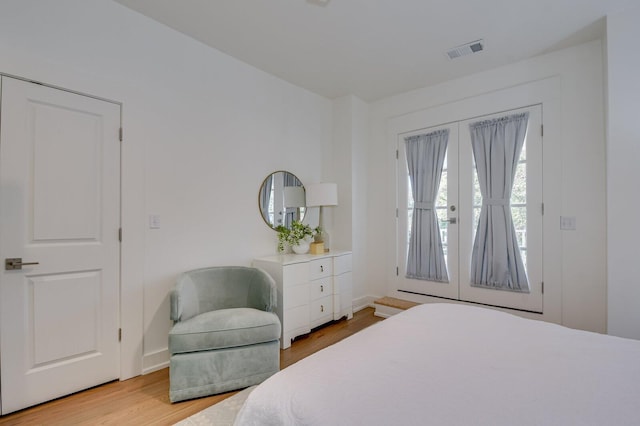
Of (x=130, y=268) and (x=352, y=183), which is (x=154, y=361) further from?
(x=352, y=183)

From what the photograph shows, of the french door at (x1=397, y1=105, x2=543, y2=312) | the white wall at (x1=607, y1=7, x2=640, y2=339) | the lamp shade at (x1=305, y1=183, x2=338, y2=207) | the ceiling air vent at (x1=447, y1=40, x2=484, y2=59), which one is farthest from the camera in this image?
the lamp shade at (x1=305, y1=183, x2=338, y2=207)

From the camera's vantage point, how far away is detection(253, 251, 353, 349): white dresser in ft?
9.38

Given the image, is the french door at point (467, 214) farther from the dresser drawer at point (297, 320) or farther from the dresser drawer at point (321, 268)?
the dresser drawer at point (297, 320)

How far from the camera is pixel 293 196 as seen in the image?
11.9ft

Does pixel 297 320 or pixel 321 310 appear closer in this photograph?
pixel 297 320

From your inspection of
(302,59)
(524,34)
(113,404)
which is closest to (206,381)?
(113,404)

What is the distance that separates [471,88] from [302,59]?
6.14ft

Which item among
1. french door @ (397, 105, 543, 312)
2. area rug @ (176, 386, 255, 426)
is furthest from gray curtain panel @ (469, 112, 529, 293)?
area rug @ (176, 386, 255, 426)

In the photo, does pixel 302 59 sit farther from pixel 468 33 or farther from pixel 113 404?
pixel 113 404

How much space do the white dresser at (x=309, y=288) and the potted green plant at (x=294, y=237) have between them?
0.11m

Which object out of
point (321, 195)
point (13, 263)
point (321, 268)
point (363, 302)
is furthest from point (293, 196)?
point (13, 263)

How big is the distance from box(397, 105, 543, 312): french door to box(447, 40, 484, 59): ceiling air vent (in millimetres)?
711

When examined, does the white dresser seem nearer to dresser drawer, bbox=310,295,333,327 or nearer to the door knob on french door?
dresser drawer, bbox=310,295,333,327

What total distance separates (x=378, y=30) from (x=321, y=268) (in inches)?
90.9
